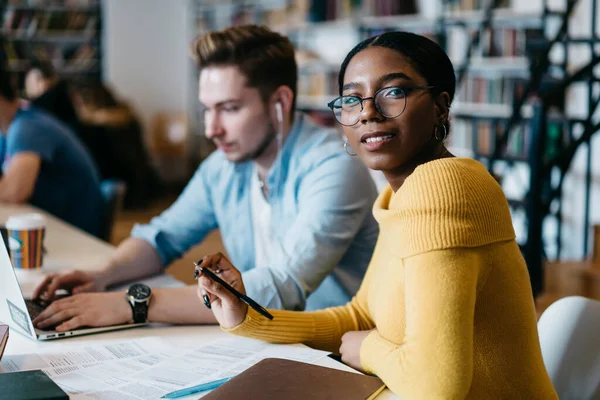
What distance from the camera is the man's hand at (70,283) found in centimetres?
157

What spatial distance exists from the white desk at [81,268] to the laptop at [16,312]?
0.04 ft

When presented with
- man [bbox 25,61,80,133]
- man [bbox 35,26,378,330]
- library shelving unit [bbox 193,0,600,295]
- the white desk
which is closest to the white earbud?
man [bbox 35,26,378,330]

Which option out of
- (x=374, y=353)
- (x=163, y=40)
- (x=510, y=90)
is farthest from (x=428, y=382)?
(x=163, y=40)

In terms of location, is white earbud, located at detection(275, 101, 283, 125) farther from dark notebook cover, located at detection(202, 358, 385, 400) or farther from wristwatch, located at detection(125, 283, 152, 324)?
dark notebook cover, located at detection(202, 358, 385, 400)

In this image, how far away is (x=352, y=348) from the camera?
4.16 feet

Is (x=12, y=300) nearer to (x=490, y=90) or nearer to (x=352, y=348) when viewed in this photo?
(x=352, y=348)

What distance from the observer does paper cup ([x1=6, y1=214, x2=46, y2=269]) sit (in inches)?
71.1

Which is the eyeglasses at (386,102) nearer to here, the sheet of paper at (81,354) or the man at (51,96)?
the sheet of paper at (81,354)

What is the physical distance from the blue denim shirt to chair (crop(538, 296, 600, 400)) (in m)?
0.51

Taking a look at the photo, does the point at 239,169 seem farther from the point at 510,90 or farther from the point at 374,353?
the point at 510,90

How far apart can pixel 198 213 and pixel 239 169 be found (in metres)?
0.20

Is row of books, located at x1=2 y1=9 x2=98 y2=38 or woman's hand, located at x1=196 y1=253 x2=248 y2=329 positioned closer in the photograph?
woman's hand, located at x1=196 y1=253 x2=248 y2=329

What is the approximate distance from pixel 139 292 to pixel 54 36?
7145 mm

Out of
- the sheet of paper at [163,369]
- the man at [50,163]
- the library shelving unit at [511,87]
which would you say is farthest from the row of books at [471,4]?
the sheet of paper at [163,369]
